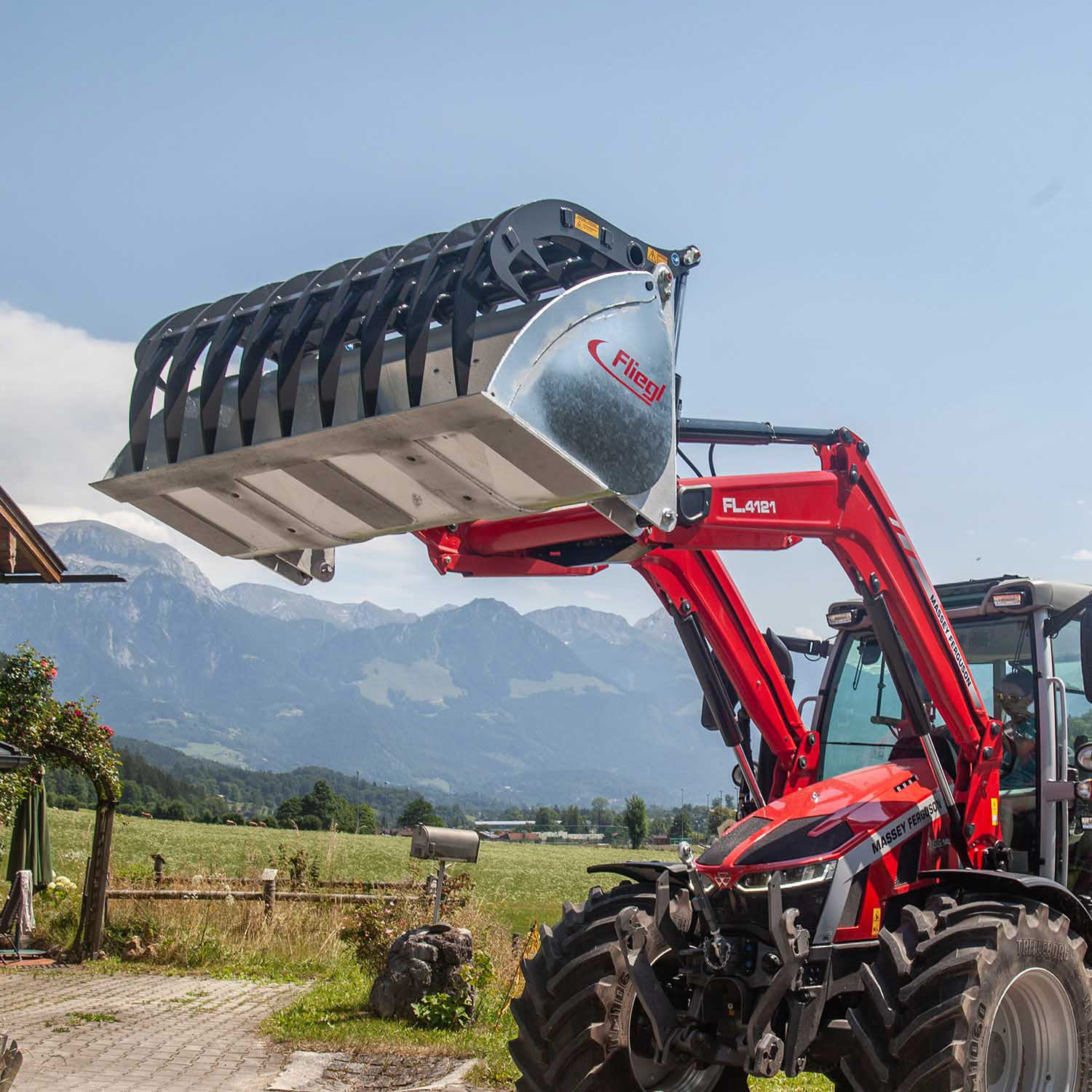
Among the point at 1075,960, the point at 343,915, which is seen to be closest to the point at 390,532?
the point at 1075,960

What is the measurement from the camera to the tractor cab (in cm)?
673

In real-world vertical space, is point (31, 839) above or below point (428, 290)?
below

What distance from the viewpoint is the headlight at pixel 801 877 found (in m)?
5.57

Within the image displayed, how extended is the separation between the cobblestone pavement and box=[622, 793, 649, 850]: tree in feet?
280

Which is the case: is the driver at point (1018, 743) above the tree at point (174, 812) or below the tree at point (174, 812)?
above

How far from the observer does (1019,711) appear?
6.95 m

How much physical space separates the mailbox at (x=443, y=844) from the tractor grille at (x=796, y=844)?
6.25 metres

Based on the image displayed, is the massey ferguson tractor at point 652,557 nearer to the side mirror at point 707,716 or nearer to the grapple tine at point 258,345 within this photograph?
the grapple tine at point 258,345

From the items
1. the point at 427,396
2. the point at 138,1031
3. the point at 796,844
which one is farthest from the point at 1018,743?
the point at 138,1031

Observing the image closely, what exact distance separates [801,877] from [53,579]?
41.2ft

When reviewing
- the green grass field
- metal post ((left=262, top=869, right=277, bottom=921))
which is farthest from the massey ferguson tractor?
the green grass field

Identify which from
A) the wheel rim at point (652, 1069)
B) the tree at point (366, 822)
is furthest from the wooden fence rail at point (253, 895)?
the tree at point (366, 822)

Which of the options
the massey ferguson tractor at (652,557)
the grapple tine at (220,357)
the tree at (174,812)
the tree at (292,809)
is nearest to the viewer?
the massey ferguson tractor at (652,557)

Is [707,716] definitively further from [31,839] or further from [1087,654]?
[31,839]
